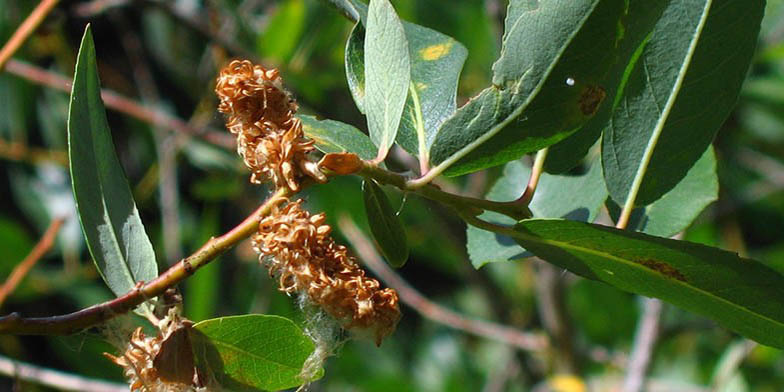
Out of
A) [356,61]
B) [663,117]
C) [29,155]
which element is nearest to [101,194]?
[356,61]

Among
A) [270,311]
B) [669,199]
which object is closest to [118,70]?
[270,311]

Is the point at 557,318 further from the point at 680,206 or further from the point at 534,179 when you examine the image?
the point at 534,179

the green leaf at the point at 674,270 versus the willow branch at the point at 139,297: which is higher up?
the green leaf at the point at 674,270

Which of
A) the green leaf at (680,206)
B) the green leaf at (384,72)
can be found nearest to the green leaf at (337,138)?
the green leaf at (384,72)

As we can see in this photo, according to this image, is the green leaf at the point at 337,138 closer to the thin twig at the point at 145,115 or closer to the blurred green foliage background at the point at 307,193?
the blurred green foliage background at the point at 307,193

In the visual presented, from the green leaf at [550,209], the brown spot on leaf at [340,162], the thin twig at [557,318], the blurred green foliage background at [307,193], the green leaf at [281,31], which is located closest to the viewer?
the brown spot on leaf at [340,162]
